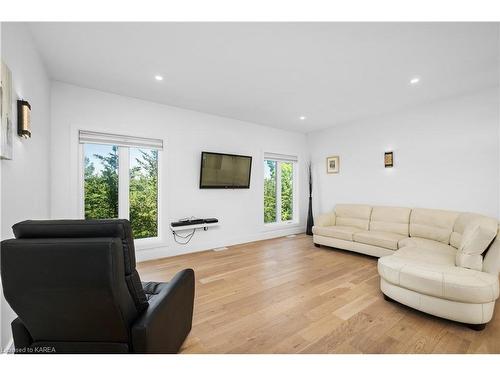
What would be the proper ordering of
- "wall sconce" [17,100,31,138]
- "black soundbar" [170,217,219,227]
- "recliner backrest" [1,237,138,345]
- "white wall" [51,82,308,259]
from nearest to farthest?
"recliner backrest" [1,237,138,345] < "wall sconce" [17,100,31,138] < "white wall" [51,82,308,259] < "black soundbar" [170,217,219,227]

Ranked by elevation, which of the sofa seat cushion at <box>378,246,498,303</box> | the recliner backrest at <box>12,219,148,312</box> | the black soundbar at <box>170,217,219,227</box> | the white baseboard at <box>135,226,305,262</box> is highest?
the recliner backrest at <box>12,219,148,312</box>

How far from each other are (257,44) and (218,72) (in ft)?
2.35

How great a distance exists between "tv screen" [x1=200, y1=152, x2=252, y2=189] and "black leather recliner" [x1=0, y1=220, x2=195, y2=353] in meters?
3.03

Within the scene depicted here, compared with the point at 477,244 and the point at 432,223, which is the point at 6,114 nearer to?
the point at 477,244

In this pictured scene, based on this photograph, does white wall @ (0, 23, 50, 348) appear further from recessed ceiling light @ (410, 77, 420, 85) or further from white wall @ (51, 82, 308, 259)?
recessed ceiling light @ (410, 77, 420, 85)

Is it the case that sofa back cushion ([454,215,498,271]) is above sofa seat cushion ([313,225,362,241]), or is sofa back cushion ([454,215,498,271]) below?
above

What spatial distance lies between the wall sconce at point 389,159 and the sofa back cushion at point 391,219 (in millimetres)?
806

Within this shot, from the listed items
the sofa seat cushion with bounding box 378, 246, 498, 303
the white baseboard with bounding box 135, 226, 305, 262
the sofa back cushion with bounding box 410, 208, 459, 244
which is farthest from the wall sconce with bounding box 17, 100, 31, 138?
the sofa back cushion with bounding box 410, 208, 459, 244

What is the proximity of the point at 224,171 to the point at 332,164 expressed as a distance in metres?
2.57

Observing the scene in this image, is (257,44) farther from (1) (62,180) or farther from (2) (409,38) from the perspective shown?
(1) (62,180)

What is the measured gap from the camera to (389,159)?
421cm

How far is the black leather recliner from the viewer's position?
0.96m

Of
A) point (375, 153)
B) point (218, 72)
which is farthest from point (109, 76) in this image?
point (375, 153)
